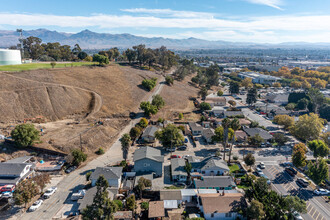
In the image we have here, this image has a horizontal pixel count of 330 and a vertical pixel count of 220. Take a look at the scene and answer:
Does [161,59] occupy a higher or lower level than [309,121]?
higher

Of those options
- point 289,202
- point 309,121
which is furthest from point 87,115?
point 309,121

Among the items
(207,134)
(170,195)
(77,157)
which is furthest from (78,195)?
(207,134)

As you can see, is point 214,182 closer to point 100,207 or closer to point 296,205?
point 296,205

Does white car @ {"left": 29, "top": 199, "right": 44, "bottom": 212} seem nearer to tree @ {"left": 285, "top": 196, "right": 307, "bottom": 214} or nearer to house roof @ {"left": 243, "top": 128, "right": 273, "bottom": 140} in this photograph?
tree @ {"left": 285, "top": 196, "right": 307, "bottom": 214}

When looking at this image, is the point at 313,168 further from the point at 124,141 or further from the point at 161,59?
the point at 161,59

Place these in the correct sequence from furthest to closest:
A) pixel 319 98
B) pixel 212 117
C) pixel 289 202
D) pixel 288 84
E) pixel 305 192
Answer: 1. pixel 288 84
2. pixel 319 98
3. pixel 212 117
4. pixel 305 192
5. pixel 289 202

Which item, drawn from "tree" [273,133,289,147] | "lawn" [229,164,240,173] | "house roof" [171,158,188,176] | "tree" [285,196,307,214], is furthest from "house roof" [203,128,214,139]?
"tree" [285,196,307,214]
